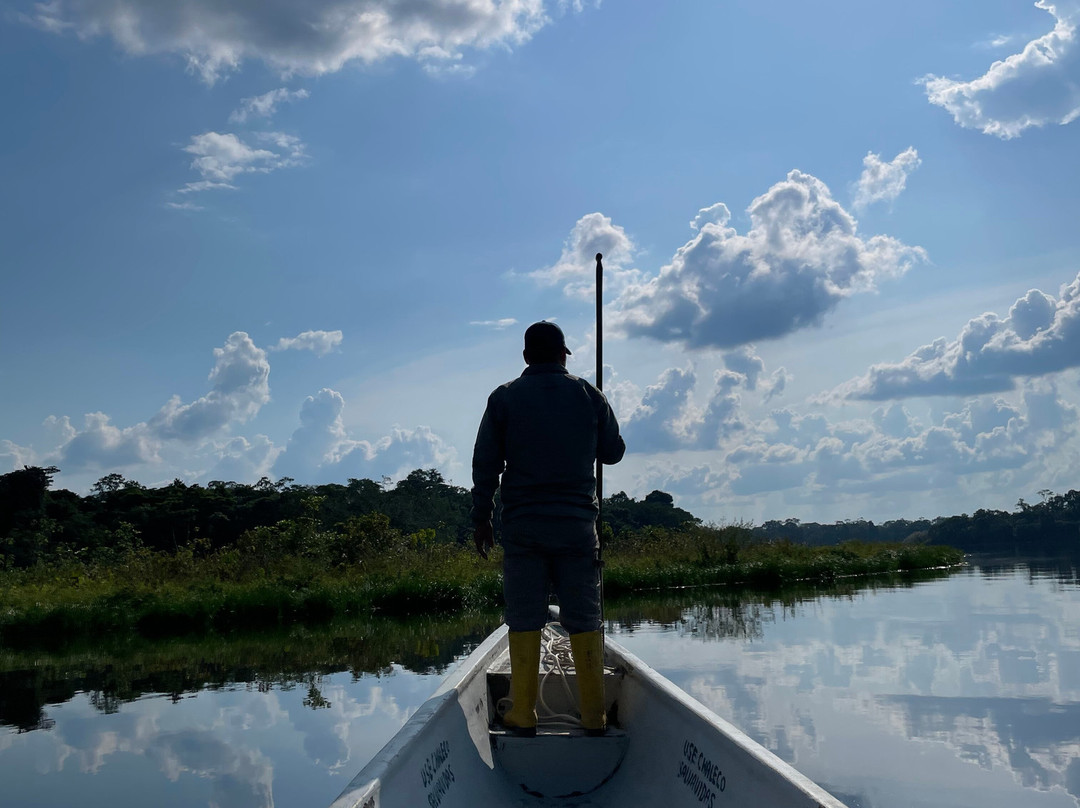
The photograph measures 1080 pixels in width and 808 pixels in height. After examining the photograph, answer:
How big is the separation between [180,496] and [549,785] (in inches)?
1690

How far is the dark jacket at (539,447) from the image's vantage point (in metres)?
3.33

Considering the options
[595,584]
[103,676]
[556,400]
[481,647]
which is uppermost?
[556,400]

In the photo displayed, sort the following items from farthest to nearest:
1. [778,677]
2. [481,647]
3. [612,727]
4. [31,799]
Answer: [778,677] → [31,799] → [481,647] → [612,727]

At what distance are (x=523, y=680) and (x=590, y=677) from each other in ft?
0.88

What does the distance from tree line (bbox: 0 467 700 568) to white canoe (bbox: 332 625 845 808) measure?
1725cm

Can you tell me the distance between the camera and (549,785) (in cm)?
342

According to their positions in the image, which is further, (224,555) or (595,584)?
(224,555)

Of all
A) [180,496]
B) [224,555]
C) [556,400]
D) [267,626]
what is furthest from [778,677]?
[180,496]

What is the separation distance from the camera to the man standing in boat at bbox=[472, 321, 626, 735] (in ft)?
10.9

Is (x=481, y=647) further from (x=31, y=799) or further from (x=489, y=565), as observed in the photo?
(x=489, y=565)

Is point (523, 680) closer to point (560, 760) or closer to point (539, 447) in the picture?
point (560, 760)

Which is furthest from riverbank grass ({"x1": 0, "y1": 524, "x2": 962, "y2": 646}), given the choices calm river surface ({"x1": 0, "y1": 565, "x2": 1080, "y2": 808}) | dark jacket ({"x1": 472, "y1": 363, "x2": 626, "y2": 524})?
dark jacket ({"x1": 472, "y1": 363, "x2": 626, "y2": 524})

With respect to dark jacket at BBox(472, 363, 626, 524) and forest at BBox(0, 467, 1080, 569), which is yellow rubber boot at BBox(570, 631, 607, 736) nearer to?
dark jacket at BBox(472, 363, 626, 524)

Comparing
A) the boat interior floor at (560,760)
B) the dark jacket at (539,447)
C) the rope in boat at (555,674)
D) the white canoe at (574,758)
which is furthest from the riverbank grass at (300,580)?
the dark jacket at (539,447)
